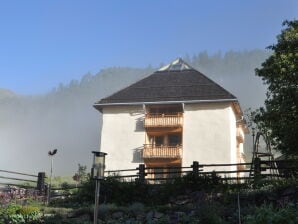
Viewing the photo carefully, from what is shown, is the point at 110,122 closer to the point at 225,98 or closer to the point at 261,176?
the point at 225,98

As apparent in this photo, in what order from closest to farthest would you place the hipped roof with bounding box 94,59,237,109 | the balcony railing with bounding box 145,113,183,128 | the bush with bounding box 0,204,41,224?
the bush with bounding box 0,204,41,224 < the balcony railing with bounding box 145,113,183,128 < the hipped roof with bounding box 94,59,237,109

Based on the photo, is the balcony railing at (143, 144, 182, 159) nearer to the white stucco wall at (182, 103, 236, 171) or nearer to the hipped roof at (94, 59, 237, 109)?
the white stucco wall at (182, 103, 236, 171)

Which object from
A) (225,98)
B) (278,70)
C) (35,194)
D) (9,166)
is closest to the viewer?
(278,70)

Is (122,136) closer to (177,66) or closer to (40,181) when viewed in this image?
(177,66)

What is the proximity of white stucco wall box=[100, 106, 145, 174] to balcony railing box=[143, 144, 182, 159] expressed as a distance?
2.66ft

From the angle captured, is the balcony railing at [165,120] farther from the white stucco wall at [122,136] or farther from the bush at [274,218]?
the bush at [274,218]

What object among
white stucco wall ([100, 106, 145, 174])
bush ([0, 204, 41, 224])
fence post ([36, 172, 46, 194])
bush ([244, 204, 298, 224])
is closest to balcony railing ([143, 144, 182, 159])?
white stucco wall ([100, 106, 145, 174])

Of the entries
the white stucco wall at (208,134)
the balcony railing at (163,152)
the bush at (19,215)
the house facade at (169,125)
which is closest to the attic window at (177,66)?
Answer: the house facade at (169,125)

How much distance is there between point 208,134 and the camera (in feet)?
111

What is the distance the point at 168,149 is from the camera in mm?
33906

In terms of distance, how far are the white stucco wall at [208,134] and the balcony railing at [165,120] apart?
1.90ft

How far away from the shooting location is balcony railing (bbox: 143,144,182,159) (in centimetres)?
3362

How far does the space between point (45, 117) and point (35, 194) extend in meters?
160

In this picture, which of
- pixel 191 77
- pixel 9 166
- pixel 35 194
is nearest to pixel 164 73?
pixel 191 77
